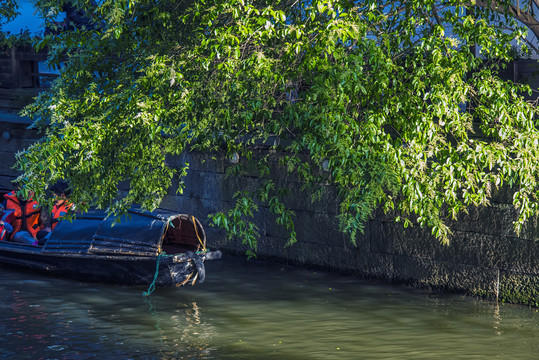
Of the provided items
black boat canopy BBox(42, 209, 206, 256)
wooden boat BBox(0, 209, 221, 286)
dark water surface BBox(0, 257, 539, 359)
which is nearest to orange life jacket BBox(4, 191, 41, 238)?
wooden boat BBox(0, 209, 221, 286)

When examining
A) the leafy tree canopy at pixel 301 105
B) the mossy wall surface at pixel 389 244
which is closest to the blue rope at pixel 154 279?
the mossy wall surface at pixel 389 244

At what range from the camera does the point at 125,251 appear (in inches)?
391

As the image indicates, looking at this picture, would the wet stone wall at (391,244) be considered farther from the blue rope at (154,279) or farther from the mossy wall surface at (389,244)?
the blue rope at (154,279)

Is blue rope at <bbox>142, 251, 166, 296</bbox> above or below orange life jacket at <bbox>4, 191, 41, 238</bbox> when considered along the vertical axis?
below

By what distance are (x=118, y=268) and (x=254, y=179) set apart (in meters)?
2.48

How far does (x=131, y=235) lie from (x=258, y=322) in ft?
8.13

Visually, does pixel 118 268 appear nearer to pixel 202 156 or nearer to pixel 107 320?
pixel 107 320

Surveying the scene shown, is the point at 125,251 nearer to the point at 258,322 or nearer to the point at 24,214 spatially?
the point at 24,214

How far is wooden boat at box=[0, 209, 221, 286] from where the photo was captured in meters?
9.73

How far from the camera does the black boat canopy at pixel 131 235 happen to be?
9875 mm

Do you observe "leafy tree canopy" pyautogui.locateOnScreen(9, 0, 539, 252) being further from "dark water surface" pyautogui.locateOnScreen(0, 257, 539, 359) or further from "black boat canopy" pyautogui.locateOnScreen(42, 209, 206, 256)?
"black boat canopy" pyautogui.locateOnScreen(42, 209, 206, 256)

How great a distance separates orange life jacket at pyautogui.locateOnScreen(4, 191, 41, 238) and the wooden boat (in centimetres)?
46

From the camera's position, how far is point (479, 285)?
9016 millimetres

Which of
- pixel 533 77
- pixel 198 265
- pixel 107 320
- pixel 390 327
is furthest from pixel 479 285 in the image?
pixel 107 320
